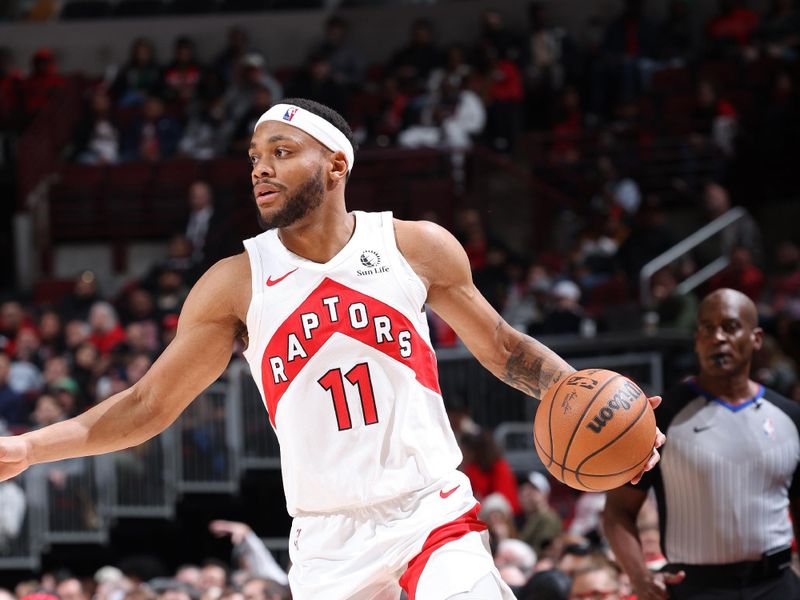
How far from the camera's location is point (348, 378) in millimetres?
4684

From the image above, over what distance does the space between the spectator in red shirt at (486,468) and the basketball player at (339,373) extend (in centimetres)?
623

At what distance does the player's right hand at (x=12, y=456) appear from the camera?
14.7 feet

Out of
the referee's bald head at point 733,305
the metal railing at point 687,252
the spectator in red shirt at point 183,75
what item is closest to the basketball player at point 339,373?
the referee's bald head at point 733,305

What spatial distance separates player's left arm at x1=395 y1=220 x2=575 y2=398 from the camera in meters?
4.91

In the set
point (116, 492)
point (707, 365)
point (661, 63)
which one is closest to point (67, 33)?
point (661, 63)

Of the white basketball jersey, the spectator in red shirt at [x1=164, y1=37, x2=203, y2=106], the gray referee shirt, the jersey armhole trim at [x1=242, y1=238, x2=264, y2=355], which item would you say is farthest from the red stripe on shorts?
the spectator in red shirt at [x1=164, y1=37, x2=203, y2=106]

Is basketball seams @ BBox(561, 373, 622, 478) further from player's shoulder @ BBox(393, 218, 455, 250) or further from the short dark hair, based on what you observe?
the short dark hair

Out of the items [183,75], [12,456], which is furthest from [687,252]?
[12,456]

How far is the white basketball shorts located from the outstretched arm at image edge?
640 millimetres

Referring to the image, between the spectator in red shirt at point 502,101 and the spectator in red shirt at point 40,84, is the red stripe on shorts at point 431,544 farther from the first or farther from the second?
the spectator in red shirt at point 40,84

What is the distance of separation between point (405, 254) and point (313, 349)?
1.63ft

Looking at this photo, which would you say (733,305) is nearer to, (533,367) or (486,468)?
(533,367)

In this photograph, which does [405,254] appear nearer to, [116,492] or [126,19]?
[116,492]

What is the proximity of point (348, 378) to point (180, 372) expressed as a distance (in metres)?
0.62
